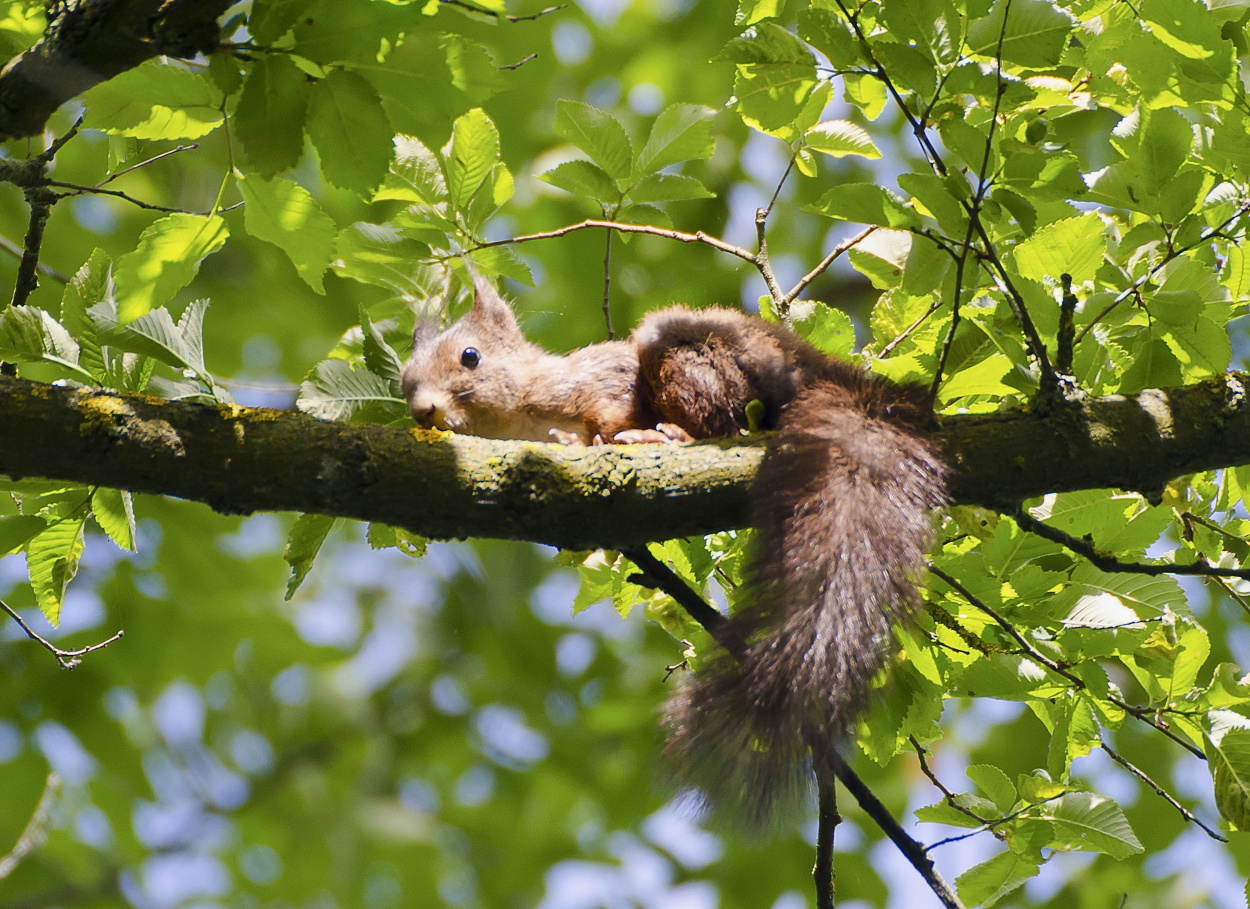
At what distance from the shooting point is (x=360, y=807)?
4273 mm

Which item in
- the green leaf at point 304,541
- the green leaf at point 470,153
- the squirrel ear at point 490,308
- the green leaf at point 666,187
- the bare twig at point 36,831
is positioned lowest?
the bare twig at point 36,831

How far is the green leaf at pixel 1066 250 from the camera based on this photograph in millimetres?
2152

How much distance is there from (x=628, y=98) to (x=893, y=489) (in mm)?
3651

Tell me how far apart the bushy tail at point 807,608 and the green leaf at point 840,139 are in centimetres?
87

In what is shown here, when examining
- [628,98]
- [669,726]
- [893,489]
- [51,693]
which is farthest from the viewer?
[628,98]

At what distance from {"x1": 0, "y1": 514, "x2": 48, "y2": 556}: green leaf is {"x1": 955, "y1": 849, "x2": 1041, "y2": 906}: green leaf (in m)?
2.37

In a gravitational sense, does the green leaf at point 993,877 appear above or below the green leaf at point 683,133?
below

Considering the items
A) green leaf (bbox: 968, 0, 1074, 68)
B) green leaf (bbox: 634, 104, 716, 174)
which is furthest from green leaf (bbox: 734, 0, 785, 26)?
green leaf (bbox: 968, 0, 1074, 68)

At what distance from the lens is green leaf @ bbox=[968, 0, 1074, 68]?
6.92ft

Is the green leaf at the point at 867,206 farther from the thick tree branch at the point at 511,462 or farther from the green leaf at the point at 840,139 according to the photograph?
the green leaf at the point at 840,139

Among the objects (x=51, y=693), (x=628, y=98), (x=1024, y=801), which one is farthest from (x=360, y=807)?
(x=628, y=98)

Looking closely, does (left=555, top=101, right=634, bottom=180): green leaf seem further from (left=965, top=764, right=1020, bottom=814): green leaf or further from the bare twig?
the bare twig

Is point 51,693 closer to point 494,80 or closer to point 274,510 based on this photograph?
point 274,510

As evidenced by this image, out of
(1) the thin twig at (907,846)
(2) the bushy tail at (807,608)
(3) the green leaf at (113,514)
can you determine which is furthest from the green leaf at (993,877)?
(3) the green leaf at (113,514)
